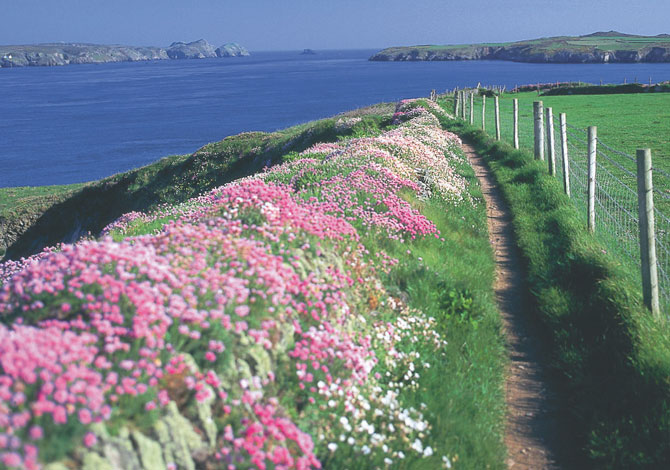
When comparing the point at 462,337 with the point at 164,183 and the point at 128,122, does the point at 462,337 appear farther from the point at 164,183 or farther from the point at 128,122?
the point at 128,122

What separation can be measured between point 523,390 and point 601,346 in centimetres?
133

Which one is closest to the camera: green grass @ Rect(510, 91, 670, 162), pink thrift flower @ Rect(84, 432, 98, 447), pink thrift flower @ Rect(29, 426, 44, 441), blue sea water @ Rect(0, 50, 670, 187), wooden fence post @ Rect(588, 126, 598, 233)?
pink thrift flower @ Rect(29, 426, 44, 441)

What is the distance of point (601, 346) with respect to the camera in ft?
23.7

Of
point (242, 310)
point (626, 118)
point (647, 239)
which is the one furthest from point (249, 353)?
point (626, 118)

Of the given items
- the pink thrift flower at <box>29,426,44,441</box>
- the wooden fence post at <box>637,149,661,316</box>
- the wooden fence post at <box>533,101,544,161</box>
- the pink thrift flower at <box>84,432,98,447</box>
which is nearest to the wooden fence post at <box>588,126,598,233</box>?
the wooden fence post at <box>637,149,661,316</box>

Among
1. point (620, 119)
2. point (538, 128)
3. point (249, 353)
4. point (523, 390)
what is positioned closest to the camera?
point (249, 353)

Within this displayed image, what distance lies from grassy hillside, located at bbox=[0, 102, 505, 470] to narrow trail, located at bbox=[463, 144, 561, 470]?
0.73 feet

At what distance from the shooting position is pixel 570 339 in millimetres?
7652

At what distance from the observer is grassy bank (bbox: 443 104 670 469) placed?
5570 mm

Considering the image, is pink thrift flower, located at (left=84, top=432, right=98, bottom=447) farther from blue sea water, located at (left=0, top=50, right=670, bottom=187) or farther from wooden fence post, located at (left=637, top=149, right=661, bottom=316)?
blue sea water, located at (left=0, top=50, right=670, bottom=187)

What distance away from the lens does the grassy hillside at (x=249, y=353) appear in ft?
10.9

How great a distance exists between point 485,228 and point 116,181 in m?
40.1

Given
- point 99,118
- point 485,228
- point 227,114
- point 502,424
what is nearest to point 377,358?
point 502,424

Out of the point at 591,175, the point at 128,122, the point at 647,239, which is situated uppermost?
the point at 128,122
